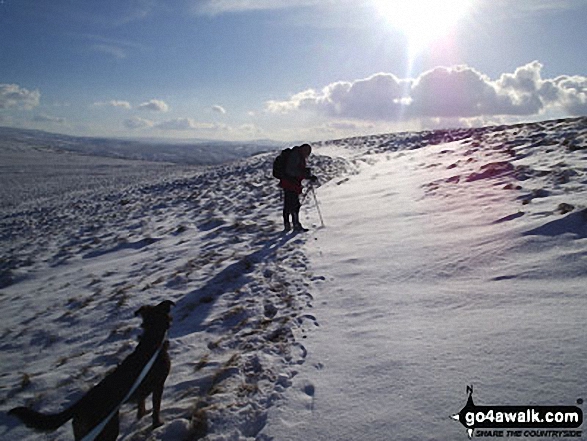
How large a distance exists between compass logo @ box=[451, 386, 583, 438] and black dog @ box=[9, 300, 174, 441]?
7.89 feet

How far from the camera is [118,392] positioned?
2.57 meters

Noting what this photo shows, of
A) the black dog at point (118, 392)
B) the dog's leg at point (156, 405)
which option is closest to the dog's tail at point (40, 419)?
the black dog at point (118, 392)

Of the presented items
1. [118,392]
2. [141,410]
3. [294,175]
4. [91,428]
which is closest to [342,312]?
[141,410]

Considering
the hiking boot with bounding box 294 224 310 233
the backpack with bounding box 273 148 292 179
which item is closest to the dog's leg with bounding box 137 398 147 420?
the hiking boot with bounding box 294 224 310 233

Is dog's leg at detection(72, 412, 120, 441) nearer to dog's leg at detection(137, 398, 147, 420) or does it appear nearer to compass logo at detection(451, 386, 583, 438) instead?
dog's leg at detection(137, 398, 147, 420)

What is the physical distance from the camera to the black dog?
237cm

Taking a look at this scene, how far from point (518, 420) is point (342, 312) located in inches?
90.9

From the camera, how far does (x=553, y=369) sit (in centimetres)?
267

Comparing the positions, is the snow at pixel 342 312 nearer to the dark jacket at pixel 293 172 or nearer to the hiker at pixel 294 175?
the hiker at pixel 294 175

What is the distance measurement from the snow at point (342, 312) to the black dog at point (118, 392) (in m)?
0.38

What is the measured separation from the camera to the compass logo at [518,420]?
2.25m

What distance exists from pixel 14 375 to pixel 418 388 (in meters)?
4.83

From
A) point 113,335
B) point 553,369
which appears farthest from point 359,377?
point 113,335

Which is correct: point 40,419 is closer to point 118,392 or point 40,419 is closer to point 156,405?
point 118,392
